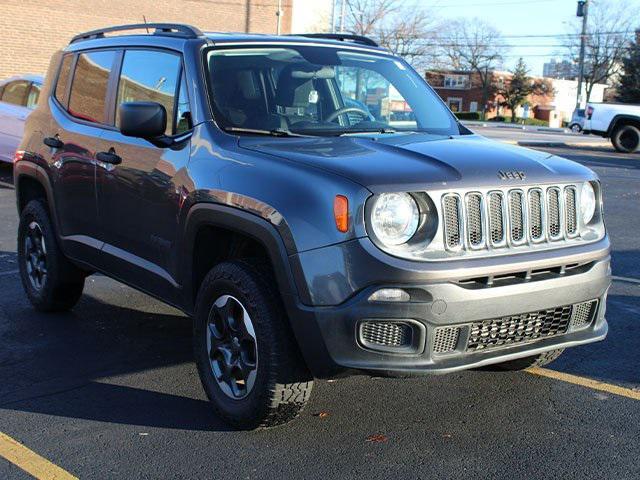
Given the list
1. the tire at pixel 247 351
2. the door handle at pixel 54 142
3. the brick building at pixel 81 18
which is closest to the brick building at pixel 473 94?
the brick building at pixel 81 18

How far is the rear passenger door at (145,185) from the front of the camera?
4516 mm

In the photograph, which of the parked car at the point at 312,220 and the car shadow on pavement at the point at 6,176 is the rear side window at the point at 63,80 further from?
the car shadow on pavement at the point at 6,176

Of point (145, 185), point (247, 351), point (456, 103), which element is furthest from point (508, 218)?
point (456, 103)

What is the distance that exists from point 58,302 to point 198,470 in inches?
113

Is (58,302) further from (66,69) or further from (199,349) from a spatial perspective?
(199,349)

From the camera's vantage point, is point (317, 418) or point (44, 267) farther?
point (44, 267)

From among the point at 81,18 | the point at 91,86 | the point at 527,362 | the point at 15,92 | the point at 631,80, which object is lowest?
the point at 527,362

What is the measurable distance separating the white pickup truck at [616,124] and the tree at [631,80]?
4052 centimetres

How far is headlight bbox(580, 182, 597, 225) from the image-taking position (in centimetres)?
421

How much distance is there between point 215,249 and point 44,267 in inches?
89.6

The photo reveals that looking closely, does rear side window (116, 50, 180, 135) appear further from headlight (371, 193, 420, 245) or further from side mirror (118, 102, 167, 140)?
headlight (371, 193, 420, 245)

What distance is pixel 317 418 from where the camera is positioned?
4309 millimetres

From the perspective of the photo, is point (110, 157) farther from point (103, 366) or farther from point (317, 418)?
point (317, 418)

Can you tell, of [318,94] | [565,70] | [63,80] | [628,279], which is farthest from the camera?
[565,70]
